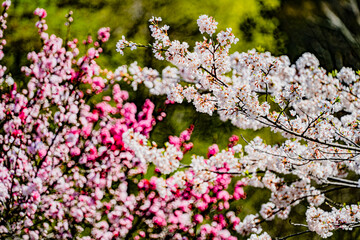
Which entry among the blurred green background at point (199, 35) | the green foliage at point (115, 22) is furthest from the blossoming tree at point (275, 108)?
the green foliage at point (115, 22)

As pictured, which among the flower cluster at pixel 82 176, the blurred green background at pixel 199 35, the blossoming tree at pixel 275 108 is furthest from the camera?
the blurred green background at pixel 199 35

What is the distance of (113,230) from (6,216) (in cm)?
157

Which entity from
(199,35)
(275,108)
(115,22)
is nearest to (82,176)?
(115,22)

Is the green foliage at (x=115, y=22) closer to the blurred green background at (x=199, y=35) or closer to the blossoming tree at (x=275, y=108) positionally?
the blurred green background at (x=199, y=35)

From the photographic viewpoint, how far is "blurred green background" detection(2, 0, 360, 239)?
5039 millimetres

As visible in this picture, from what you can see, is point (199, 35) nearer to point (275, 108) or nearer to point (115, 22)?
point (115, 22)

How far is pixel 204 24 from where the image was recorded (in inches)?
120

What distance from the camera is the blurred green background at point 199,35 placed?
16.5 ft

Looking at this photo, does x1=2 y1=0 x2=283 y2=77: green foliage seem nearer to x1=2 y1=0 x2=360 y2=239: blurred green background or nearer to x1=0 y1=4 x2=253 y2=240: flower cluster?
x1=2 y1=0 x2=360 y2=239: blurred green background

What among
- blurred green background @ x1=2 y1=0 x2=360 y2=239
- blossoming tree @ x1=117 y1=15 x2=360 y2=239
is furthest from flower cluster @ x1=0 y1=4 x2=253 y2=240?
blossoming tree @ x1=117 y1=15 x2=360 y2=239

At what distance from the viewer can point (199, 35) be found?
5.33 m

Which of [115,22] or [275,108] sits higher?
[115,22]

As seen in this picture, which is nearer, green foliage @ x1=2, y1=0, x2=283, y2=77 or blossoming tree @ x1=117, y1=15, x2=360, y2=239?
blossoming tree @ x1=117, y1=15, x2=360, y2=239

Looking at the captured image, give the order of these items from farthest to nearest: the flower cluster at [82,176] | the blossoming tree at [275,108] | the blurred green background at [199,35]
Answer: the blurred green background at [199,35] → the flower cluster at [82,176] → the blossoming tree at [275,108]
